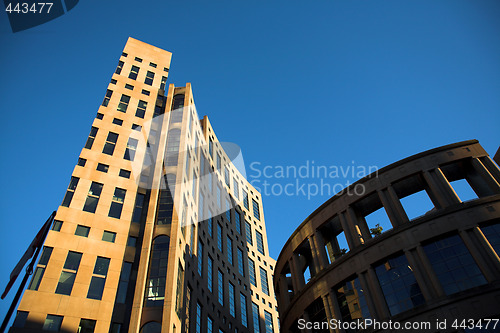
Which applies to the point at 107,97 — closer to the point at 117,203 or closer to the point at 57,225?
the point at 117,203

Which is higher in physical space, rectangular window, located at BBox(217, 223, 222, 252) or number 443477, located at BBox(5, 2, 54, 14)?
number 443477, located at BBox(5, 2, 54, 14)

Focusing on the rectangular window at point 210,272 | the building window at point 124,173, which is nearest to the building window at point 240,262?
the rectangular window at point 210,272

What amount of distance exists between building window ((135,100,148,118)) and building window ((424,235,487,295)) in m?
38.1

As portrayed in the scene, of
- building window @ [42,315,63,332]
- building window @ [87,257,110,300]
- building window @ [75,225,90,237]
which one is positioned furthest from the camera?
building window @ [75,225,90,237]

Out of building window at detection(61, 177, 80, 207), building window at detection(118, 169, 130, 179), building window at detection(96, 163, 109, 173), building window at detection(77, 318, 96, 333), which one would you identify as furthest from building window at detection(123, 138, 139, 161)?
building window at detection(77, 318, 96, 333)

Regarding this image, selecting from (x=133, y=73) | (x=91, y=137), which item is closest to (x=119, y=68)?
(x=133, y=73)

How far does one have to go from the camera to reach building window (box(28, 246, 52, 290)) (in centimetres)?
3175

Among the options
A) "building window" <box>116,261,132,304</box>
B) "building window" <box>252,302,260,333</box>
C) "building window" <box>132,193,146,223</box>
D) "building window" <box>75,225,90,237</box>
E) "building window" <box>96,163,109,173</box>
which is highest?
"building window" <box>96,163,109,173</box>

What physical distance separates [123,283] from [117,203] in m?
9.11

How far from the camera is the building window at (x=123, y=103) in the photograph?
167ft

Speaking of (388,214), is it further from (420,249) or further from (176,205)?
(176,205)

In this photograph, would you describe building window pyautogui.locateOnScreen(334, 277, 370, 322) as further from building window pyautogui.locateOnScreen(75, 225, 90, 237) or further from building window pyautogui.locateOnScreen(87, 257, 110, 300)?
building window pyautogui.locateOnScreen(75, 225, 90, 237)

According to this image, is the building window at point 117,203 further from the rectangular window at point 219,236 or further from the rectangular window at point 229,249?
the rectangular window at point 229,249

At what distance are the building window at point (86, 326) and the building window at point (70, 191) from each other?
487 inches
